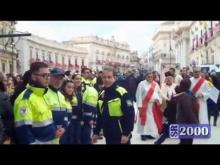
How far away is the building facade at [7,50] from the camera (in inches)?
205

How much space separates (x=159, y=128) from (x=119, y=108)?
8.53ft

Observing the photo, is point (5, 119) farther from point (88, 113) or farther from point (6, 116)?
point (88, 113)

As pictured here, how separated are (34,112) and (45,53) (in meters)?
2.35

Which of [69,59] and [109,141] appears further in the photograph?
[69,59]

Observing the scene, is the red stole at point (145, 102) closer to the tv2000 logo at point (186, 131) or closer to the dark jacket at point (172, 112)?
the dark jacket at point (172, 112)

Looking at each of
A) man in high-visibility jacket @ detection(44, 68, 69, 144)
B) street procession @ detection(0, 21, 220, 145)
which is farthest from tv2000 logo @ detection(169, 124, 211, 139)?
man in high-visibility jacket @ detection(44, 68, 69, 144)

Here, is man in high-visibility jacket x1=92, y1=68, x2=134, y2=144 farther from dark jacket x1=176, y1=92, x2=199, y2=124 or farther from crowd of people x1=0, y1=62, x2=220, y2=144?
dark jacket x1=176, y1=92, x2=199, y2=124

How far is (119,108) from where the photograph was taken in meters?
4.27

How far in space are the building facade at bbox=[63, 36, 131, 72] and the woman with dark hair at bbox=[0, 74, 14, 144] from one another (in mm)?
1647

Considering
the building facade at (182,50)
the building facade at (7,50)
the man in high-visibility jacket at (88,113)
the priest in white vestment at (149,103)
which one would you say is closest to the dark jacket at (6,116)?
the building facade at (7,50)
